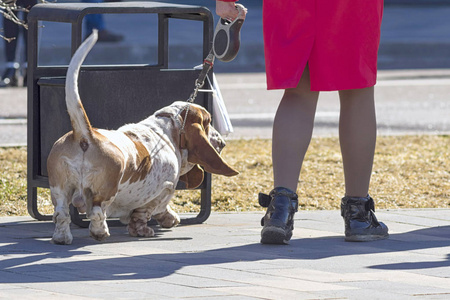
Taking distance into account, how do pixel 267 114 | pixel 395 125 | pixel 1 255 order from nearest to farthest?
pixel 1 255 → pixel 395 125 → pixel 267 114

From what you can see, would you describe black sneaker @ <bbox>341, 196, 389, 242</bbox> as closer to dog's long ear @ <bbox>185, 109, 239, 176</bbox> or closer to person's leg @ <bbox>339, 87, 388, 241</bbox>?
person's leg @ <bbox>339, 87, 388, 241</bbox>

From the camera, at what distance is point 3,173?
7.15m

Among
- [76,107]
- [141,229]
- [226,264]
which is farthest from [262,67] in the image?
[226,264]

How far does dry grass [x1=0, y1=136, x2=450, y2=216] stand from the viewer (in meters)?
6.55

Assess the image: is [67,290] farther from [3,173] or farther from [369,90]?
[3,173]

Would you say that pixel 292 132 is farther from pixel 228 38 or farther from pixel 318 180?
pixel 318 180

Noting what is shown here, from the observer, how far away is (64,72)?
19.1 feet

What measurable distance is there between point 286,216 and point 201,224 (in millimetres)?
745

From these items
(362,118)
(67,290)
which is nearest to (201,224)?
(362,118)

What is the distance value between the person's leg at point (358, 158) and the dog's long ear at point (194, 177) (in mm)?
734

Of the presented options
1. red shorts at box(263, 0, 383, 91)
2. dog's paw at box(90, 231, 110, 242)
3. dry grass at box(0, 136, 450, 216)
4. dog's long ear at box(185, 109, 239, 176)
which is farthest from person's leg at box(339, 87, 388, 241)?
dry grass at box(0, 136, 450, 216)

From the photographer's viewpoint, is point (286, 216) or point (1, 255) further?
point (286, 216)

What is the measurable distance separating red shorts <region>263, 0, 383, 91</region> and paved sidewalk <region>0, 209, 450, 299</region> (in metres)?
0.74

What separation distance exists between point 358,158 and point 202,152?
732 millimetres
